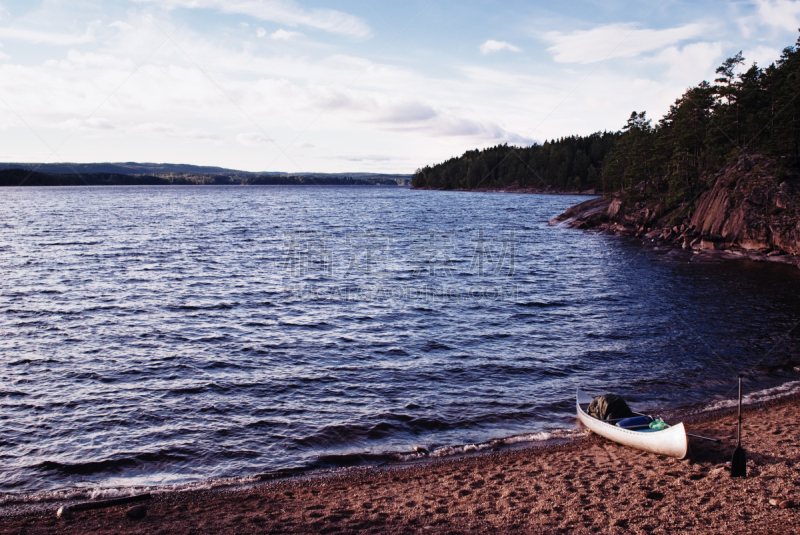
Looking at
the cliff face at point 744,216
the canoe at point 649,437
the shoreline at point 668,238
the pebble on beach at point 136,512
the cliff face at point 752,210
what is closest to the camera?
the pebble on beach at point 136,512

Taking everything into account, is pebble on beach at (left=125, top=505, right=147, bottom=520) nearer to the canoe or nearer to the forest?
the canoe

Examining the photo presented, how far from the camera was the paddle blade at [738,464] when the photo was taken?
427 inches

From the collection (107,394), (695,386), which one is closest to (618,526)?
(695,386)

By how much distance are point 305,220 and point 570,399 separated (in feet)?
264

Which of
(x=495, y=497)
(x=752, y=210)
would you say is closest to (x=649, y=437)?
(x=495, y=497)

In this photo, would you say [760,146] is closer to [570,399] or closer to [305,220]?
[570,399]

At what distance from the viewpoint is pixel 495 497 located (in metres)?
10.8

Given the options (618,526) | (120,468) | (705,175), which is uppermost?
(705,175)

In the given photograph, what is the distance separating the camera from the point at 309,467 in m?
13.0

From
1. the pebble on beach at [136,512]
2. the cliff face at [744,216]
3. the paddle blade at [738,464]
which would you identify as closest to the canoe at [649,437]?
the paddle blade at [738,464]

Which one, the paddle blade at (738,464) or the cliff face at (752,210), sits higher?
the cliff face at (752,210)

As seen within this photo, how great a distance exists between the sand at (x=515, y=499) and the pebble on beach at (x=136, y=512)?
119 mm

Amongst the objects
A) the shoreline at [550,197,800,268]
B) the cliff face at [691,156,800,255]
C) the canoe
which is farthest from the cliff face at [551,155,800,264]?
the canoe

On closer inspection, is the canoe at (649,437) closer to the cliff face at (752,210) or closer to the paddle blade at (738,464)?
the paddle blade at (738,464)
